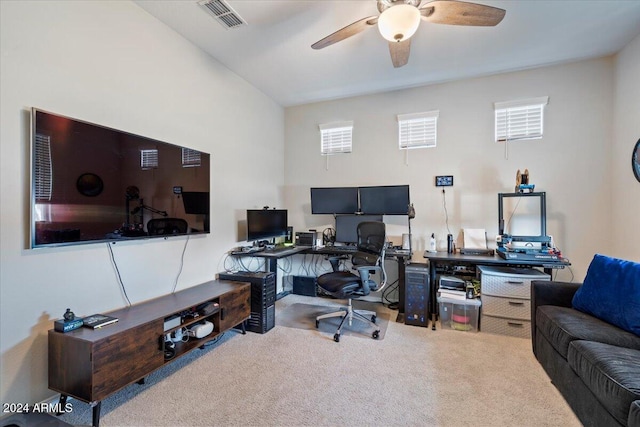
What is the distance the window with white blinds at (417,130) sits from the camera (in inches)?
144

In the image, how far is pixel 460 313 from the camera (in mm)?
2967

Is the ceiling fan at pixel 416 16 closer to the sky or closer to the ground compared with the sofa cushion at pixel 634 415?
closer to the sky

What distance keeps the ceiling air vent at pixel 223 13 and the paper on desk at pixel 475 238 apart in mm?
3248

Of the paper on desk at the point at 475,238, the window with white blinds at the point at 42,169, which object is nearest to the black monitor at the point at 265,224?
the window with white blinds at the point at 42,169

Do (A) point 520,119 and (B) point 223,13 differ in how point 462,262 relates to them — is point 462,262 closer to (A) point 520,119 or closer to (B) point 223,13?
(A) point 520,119

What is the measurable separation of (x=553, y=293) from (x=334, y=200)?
2.51 meters

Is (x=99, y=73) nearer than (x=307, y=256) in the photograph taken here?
Yes

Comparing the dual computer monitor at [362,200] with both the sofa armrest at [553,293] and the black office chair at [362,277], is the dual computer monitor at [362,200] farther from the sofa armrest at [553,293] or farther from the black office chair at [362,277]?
the sofa armrest at [553,293]

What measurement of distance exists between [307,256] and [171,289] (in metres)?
2.07

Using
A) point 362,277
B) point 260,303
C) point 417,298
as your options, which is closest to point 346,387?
point 362,277

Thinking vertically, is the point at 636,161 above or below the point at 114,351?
above

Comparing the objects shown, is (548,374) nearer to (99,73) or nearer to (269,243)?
(269,243)

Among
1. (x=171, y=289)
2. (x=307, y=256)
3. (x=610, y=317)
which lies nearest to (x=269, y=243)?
(x=307, y=256)

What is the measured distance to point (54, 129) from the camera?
1.73 metres
